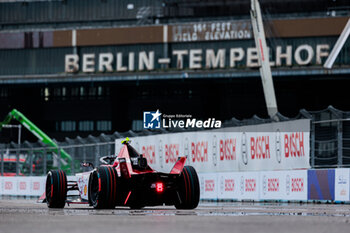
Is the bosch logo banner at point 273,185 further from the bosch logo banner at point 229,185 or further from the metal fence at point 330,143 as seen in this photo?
the bosch logo banner at point 229,185

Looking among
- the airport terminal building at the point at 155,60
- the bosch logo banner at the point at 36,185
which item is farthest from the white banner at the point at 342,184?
the airport terminal building at the point at 155,60

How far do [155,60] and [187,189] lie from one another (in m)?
51.6

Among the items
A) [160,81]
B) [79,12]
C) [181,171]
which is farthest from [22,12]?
[181,171]

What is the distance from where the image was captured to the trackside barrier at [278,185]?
22875 mm

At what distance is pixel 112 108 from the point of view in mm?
72562

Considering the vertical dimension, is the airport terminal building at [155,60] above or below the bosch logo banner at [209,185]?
above

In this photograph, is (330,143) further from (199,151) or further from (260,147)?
(199,151)

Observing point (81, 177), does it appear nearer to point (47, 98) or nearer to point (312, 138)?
point (312, 138)

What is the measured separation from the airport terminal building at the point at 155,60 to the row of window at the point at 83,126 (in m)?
0.09

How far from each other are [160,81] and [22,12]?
16.7m

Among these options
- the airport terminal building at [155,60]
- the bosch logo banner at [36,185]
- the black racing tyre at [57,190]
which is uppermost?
the airport terminal building at [155,60]

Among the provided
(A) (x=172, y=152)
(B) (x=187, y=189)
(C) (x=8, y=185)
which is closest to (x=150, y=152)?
(A) (x=172, y=152)

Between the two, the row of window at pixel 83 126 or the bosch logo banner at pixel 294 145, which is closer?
the bosch logo banner at pixel 294 145

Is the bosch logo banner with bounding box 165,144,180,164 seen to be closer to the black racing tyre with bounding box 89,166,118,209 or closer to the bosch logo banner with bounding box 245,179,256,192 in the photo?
the bosch logo banner with bounding box 245,179,256,192
